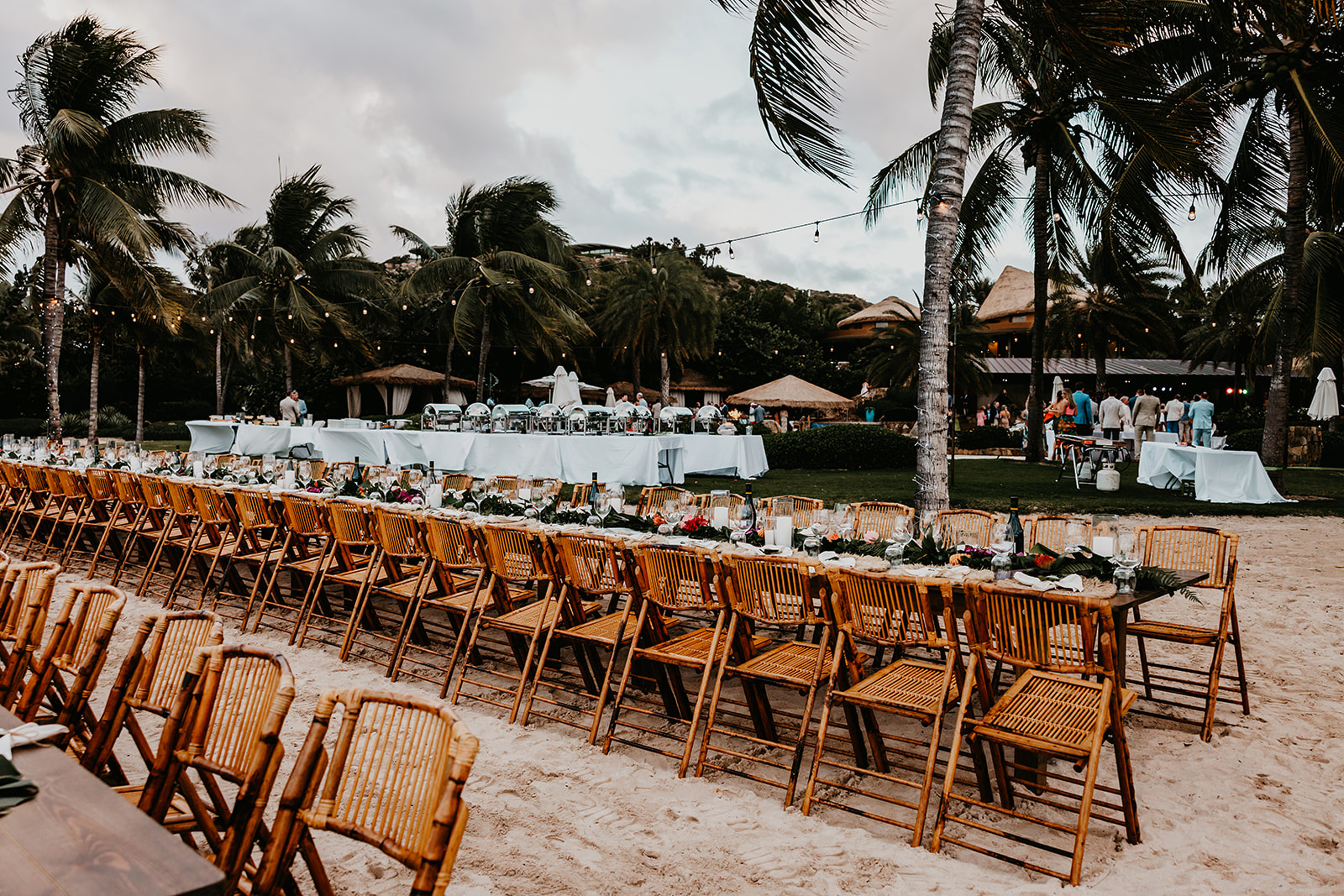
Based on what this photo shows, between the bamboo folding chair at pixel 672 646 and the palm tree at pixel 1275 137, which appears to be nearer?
the bamboo folding chair at pixel 672 646

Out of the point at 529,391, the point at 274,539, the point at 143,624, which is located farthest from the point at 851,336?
the point at 143,624

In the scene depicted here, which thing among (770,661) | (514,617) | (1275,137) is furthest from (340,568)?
(1275,137)

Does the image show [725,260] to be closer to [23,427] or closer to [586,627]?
[586,627]

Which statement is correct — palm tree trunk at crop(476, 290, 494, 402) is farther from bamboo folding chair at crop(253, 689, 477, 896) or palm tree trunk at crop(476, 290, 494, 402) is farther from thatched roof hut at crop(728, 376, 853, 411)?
bamboo folding chair at crop(253, 689, 477, 896)

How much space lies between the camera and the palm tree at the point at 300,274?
2403 cm

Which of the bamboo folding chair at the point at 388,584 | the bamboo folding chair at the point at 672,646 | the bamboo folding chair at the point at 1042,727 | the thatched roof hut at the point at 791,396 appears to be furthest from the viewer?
the thatched roof hut at the point at 791,396

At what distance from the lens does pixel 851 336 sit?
157 ft

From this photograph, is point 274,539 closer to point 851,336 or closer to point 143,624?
point 143,624

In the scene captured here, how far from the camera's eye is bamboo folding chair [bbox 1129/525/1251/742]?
4.01m

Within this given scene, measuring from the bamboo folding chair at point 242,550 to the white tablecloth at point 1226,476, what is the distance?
12.9 meters

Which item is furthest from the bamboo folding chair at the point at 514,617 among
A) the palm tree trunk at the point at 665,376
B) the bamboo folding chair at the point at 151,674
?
the palm tree trunk at the point at 665,376

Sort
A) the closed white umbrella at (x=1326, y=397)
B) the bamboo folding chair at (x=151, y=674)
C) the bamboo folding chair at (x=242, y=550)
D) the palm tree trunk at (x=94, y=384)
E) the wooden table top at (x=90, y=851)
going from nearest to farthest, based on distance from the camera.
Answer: the wooden table top at (x=90, y=851)
the bamboo folding chair at (x=151, y=674)
the bamboo folding chair at (x=242, y=550)
the closed white umbrella at (x=1326, y=397)
the palm tree trunk at (x=94, y=384)

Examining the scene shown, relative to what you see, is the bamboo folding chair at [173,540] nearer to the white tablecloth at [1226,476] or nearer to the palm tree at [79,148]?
the palm tree at [79,148]

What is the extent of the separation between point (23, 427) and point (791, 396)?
28.3 metres
